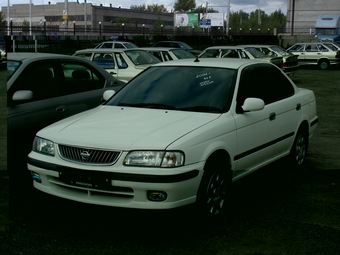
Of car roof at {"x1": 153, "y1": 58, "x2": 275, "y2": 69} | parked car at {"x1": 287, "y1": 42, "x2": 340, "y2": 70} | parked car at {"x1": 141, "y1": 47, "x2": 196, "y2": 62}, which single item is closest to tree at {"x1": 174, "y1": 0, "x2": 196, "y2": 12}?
parked car at {"x1": 287, "y1": 42, "x2": 340, "y2": 70}

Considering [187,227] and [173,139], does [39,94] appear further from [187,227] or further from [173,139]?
[187,227]

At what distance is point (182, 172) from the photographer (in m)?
4.24

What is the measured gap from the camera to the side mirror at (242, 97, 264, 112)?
5164 millimetres

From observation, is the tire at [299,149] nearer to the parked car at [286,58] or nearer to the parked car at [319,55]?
the parked car at [286,58]

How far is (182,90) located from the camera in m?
5.55

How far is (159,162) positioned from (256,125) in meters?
1.57

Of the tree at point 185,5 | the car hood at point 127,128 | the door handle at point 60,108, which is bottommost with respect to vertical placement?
the door handle at point 60,108

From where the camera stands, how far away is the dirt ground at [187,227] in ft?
13.6

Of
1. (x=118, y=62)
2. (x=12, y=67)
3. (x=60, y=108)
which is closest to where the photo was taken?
(x=12, y=67)

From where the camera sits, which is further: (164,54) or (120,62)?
(164,54)

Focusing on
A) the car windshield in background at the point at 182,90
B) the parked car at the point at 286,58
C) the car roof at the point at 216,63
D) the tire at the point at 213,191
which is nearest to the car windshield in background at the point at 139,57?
the parked car at the point at 286,58

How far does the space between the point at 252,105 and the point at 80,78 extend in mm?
3017

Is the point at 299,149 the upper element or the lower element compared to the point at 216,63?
lower

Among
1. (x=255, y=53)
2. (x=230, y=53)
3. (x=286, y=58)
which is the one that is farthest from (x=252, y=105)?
(x=255, y=53)
